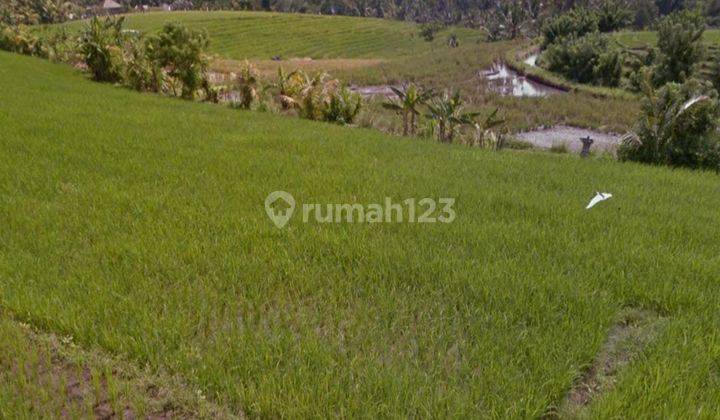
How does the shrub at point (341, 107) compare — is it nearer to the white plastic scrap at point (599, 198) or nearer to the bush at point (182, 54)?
the bush at point (182, 54)

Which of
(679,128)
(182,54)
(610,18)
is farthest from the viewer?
(610,18)

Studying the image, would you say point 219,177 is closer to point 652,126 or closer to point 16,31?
point 652,126

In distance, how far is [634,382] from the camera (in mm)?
2535

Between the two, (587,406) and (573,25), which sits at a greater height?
(573,25)

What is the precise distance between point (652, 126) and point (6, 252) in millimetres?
9472

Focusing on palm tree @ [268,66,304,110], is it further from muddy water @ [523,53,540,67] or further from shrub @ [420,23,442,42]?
shrub @ [420,23,442,42]

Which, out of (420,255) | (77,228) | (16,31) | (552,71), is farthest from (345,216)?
(552,71)

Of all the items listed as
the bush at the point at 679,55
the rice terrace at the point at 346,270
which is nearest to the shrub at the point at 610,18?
the bush at the point at 679,55

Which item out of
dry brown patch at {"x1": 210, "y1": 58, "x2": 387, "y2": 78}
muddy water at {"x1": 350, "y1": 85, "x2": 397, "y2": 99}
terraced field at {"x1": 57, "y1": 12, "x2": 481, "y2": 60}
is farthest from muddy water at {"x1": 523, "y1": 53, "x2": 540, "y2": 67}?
terraced field at {"x1": 57, "y1": 12, "x2": 481, "y2": 60}

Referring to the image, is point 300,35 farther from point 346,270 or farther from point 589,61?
point 346,270

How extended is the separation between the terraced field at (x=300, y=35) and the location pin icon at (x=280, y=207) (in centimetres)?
4671

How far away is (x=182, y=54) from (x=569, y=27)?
118ft

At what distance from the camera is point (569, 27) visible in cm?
3962

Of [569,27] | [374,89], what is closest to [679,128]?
[374,89]
